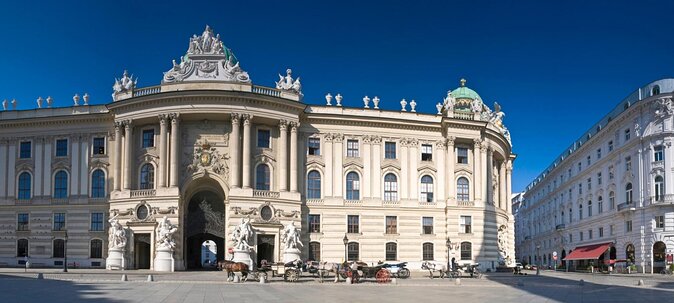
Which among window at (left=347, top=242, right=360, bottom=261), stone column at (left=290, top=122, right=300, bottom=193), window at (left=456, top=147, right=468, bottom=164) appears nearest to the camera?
stone column at (left=290, top=122, right=300, bottom=193)

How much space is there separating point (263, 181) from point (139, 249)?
13.4 meters

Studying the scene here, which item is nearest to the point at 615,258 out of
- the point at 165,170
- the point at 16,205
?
the point at 165,170

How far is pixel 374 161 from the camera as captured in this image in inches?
2847

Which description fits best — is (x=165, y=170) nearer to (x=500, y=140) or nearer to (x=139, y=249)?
(x=139, y=249)

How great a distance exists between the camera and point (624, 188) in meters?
84.4

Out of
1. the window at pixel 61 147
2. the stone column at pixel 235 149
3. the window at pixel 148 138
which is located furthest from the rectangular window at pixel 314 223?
the window at pixel 61 147

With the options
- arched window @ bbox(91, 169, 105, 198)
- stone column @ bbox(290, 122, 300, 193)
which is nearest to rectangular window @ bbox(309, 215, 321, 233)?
stone column @ bbox(290, 122, 300, 193)

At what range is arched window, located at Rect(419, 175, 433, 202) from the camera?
2891 inches

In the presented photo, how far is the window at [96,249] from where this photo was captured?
6831 centimetres

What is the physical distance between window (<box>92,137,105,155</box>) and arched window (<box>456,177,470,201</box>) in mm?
37139

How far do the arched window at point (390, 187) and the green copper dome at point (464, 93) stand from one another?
3095 centimetres

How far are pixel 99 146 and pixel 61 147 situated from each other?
4263mm

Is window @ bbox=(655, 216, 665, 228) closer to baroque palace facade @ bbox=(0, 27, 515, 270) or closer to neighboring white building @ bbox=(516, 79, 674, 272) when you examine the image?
neighboring white building @ bbox=(516, 79, 674, 272)

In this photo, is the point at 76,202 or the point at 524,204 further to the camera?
the point at 524,204
